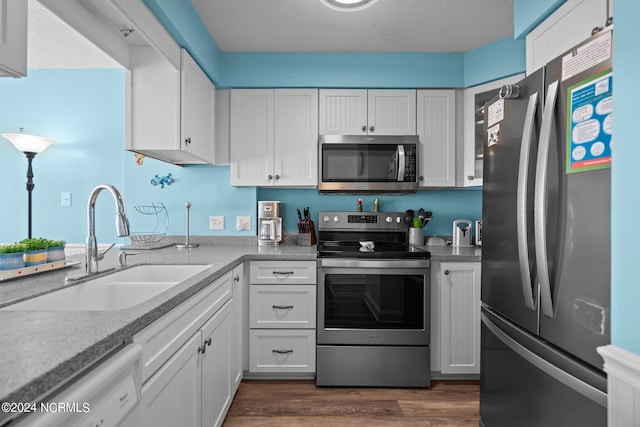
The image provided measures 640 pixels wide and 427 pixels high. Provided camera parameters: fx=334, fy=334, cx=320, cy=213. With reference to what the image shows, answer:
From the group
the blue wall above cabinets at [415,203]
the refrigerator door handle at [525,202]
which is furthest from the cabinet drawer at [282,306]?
the refrigerator door handle at [525,202]

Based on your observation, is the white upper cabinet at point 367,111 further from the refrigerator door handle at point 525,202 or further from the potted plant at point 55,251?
the potted plant at point 55,251

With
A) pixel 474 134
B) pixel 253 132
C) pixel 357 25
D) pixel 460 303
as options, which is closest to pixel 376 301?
pixel 460 303

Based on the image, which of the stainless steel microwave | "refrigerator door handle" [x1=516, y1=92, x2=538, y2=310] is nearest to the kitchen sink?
the stainless steel microwave

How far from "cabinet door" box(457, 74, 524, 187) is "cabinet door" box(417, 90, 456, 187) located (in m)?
0.09

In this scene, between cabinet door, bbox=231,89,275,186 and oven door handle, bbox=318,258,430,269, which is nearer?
oven door handle, bbox=318,258,430,269

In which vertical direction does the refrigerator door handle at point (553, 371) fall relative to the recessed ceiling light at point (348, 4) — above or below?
below

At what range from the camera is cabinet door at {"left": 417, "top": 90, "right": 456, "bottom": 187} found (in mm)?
Result: 2619

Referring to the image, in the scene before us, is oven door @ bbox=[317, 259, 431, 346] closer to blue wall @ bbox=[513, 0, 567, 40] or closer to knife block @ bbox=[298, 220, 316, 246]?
knife block @ bbox=[298, 220, 316, 246]

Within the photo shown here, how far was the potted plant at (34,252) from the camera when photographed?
4.36ft

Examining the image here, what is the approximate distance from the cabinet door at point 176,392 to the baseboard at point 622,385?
1.23 meters

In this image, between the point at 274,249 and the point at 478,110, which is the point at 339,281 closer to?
the point at 274,249

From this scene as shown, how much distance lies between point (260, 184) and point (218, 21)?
1146 millimetres

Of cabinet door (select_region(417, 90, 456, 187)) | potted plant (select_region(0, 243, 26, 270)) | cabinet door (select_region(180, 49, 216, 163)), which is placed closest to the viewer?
potted plant (select_region(0, 243, 26, 270))

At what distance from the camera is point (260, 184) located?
2656 millimetres
